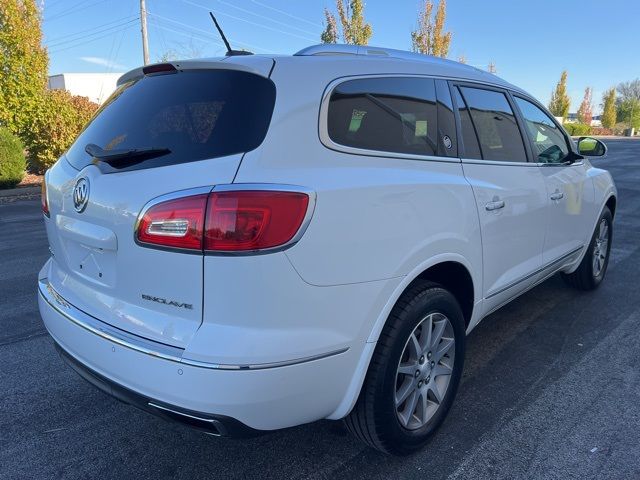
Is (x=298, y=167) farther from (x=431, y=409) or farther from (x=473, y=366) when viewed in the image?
(x=473, y=366)

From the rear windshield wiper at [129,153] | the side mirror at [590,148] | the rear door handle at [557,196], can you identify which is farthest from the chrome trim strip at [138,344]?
the side mirror at [590,148]

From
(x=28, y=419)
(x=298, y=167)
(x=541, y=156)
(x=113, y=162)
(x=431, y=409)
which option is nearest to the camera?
(x=298, y=167)

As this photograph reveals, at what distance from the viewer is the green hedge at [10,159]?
37.6 feet

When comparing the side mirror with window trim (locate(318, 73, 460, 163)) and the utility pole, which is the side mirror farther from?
the utility pole

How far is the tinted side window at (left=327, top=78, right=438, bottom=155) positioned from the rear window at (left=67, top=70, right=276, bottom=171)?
0.31 m

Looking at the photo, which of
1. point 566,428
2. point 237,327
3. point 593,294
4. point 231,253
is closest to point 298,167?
point 231,253

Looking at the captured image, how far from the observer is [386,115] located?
230cm

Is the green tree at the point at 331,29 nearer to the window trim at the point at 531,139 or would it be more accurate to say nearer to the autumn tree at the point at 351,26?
the autumn tree at the point at 351,26

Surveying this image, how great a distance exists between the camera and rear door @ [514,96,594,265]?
3549mm

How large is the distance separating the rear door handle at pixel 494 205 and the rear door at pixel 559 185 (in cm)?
80

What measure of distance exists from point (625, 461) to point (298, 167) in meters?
2.11

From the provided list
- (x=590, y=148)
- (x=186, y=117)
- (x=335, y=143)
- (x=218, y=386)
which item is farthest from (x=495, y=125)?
(x=218, y=386)

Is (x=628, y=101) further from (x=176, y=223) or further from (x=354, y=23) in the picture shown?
(x=176, y=223)

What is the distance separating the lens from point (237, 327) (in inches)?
68.4
